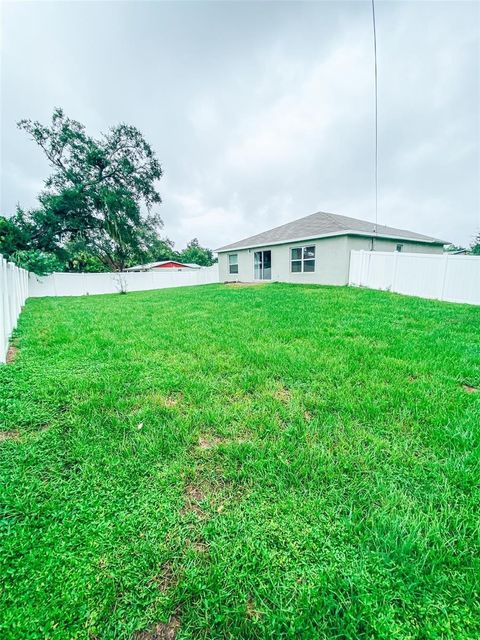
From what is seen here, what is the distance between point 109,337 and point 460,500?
14.9 ft

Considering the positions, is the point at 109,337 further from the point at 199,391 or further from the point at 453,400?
the point at 453,400

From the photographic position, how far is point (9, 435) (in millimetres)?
1887

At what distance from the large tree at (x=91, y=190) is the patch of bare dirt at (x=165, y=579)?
63.8 ft

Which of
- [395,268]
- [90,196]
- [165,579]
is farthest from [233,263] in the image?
[165,579]

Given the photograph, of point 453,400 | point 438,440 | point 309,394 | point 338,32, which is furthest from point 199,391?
point 338,32

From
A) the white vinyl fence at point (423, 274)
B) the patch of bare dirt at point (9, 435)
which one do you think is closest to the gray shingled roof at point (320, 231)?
the white vinyl fence at point (423, 274)

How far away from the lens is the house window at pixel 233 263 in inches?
711

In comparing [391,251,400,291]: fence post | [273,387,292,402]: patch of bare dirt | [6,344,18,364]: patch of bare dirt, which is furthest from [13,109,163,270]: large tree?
[273,387,292,402]: patch of bare dirt

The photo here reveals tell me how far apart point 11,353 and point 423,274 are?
10.6 metres

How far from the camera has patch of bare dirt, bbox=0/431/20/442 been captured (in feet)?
6.06

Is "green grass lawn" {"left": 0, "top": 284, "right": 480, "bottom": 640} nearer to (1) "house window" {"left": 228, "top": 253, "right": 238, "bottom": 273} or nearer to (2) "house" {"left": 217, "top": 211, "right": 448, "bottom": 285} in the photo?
(2) "house" {"left": 217, "top": 211, "right": 448, "bottom": 285}

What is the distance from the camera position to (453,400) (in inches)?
90.0

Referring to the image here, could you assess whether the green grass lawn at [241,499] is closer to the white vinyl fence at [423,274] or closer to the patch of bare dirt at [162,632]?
the patch of bare dirt at [162,632]

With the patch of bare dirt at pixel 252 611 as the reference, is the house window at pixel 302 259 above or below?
above
